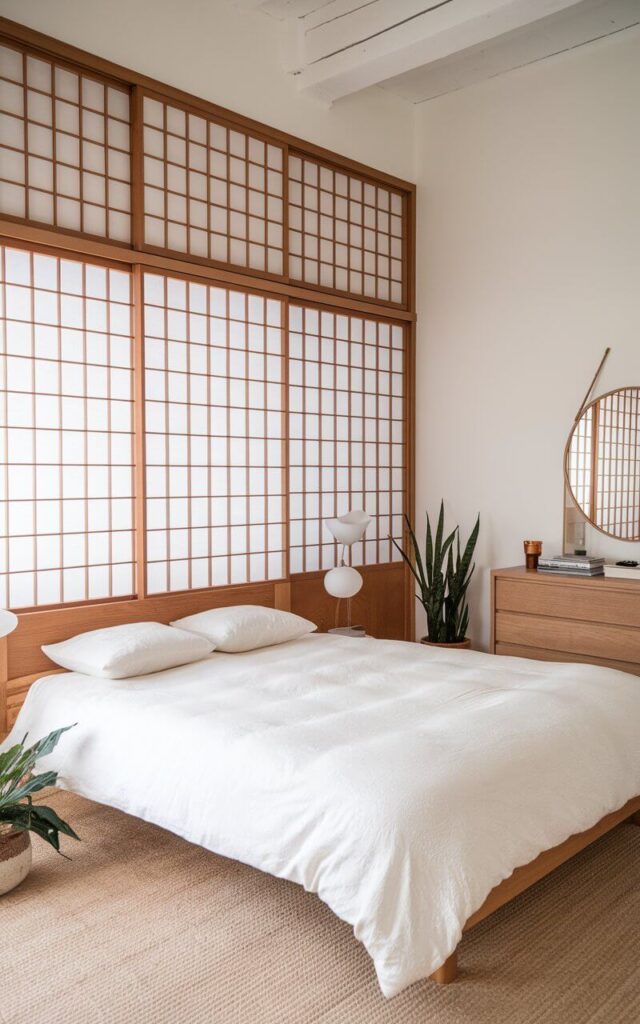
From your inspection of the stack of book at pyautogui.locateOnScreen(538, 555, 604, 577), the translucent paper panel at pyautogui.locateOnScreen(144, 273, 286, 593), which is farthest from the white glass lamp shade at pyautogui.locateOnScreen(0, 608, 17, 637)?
the stack of book at pyautogui.locateOnScreen(538, 555, 604, 577)

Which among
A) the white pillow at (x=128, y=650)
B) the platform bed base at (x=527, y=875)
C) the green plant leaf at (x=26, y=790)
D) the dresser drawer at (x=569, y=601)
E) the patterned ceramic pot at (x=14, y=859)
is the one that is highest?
the dresser drawer at (x=569, y=601)

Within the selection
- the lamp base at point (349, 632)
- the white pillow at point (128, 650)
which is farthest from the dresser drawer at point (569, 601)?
the white pillow at point (128, 650)

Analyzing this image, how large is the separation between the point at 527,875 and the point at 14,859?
142 cm

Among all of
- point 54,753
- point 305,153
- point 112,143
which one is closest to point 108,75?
point 112,143

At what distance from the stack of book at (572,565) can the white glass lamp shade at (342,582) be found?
941 millimetres

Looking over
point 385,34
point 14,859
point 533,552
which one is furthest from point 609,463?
point 14,859

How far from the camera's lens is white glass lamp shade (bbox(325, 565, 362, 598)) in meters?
4.13

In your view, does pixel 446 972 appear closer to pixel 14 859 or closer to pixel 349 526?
pixel 14 859

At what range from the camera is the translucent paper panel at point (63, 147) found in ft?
10.7

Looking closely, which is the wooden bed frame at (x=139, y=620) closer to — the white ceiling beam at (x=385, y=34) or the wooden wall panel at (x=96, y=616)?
the wooden wall panel at (x=96, y=616)

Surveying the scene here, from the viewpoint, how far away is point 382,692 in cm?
284

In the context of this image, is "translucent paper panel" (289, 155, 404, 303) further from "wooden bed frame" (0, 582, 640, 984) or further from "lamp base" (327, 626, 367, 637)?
"lamp base" (327, 626, 367, 637)

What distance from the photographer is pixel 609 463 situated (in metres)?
4.25

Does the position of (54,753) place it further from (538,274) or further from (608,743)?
(538,274)
